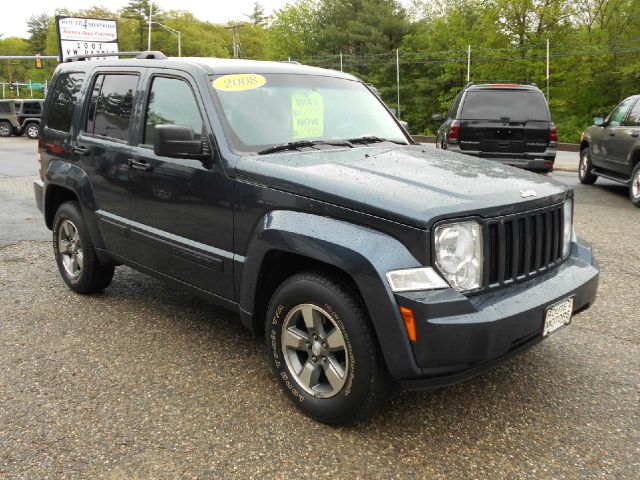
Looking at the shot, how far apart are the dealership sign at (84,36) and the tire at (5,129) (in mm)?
8002

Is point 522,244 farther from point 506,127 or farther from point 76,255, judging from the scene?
point 506,127

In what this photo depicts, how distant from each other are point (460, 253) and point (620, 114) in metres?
9.16

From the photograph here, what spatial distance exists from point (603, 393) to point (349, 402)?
5.05ft

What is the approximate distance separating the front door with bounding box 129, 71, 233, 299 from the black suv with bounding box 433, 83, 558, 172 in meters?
7.24

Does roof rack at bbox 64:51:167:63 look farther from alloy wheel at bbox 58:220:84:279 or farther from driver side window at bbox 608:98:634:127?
driver side window at bbox 608:98:634:127

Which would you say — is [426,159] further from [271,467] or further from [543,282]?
[271,467]

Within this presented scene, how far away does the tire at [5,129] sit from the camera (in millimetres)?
31969

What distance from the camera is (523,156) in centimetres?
1020

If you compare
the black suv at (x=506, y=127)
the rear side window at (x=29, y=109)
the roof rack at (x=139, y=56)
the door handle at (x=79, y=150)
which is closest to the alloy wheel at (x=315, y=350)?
the roof rack at (x=139, y=56)

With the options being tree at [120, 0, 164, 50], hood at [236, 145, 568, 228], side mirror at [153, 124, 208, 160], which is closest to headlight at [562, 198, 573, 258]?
hood at [236, 145, 568, 228]

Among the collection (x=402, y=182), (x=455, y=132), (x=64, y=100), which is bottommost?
(x=402, y=182)

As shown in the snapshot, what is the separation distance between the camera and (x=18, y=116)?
31547 mm

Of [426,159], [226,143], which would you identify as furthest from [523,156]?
[226,143]

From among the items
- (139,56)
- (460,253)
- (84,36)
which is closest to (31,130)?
(84,36)
